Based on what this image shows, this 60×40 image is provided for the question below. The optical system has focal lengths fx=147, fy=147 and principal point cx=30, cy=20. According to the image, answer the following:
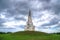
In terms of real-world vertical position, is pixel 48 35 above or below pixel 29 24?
below

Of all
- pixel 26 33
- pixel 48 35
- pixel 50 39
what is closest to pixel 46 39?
pixel 50 39

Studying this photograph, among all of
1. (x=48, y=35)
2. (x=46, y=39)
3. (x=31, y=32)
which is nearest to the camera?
(x=46, y=39)

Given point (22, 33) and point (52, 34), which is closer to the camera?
point (52, 34)

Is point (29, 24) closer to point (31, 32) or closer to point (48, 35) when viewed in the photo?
point (31, 32)

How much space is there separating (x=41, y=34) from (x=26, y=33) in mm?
5363

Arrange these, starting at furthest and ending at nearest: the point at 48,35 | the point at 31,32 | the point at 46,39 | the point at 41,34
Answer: the point at 31,32, the point at 41,34, the point at 48,35, the point at 46,39

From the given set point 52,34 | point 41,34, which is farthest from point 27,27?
point 52,34

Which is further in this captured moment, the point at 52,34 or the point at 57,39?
the point at 52,34

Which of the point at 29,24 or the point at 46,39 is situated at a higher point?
the point at 29,24

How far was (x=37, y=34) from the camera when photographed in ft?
160

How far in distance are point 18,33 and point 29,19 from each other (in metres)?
5.99

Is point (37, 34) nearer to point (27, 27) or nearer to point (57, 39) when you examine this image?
point (27, 27)

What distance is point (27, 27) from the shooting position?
51094 millimetres

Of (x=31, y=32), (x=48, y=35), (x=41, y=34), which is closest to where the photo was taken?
(x=48, y=35)
